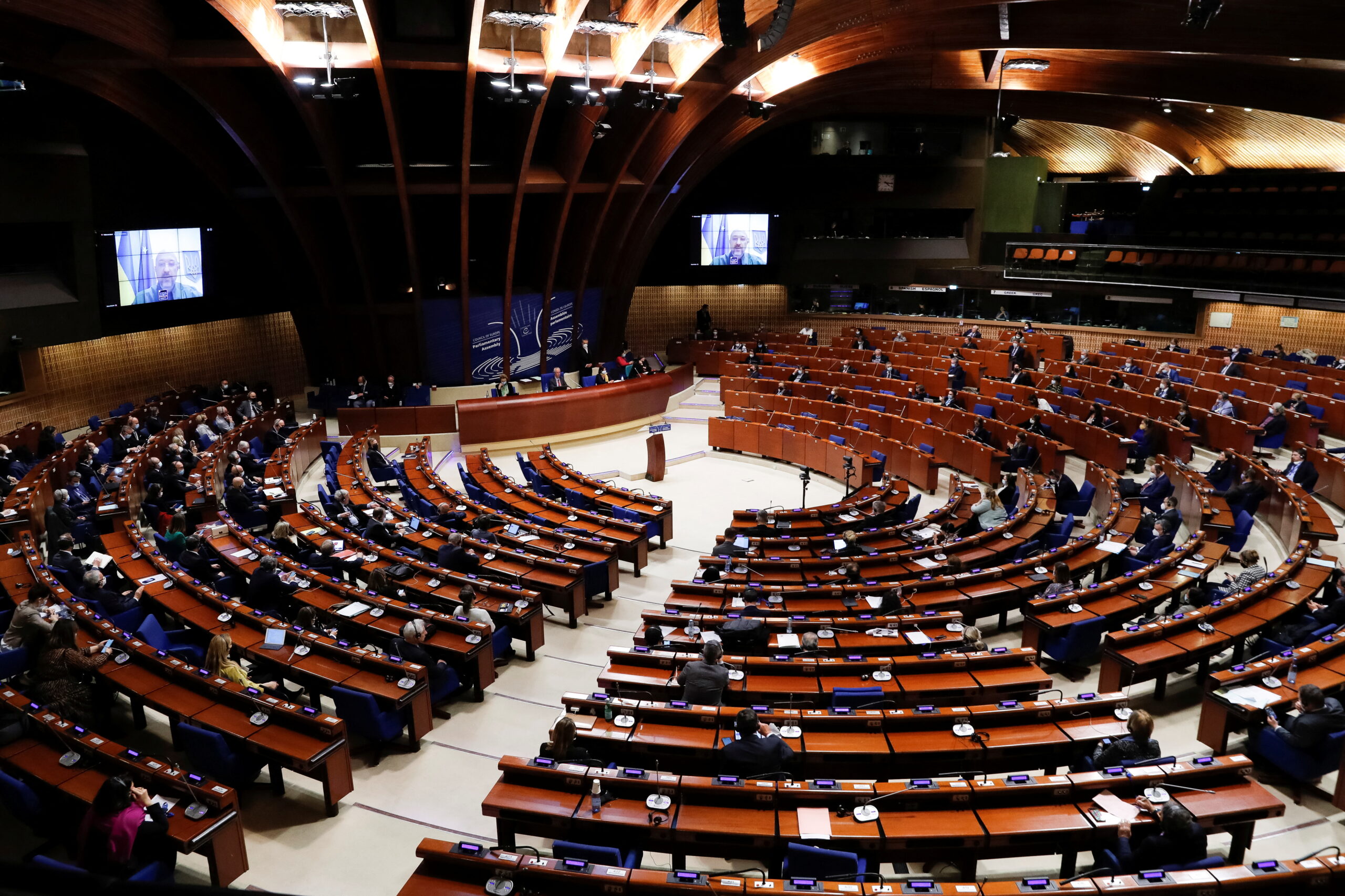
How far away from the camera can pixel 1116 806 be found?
6.98m

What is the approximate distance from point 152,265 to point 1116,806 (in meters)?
25.6

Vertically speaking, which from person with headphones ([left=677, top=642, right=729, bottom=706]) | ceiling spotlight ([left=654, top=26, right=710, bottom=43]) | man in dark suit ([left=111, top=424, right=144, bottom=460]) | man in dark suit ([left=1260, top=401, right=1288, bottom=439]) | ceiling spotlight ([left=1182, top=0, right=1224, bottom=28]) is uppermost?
ceiling spotlight ([left=654, top=26, right=710, bottom=43])

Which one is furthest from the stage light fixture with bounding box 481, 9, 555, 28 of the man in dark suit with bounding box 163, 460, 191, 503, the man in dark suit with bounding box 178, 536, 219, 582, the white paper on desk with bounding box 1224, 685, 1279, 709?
the white paper on desk with bounding box 1224, 685, 1279, 709

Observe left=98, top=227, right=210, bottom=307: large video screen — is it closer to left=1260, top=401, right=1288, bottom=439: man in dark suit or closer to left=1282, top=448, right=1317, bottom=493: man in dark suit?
left=1282, top=448, right=1317, bottom=493: man in dark suit

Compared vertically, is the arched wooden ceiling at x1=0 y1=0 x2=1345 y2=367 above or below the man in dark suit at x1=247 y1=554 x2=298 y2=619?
above

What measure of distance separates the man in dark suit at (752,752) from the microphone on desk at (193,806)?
426cm

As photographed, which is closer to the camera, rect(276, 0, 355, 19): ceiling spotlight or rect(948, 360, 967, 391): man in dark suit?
rect(276, 0, 355, 19): ceiling spotlight

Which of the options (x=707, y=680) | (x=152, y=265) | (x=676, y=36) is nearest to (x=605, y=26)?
(x=676, y=36)

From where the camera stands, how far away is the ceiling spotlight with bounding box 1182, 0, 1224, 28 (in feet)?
38.9

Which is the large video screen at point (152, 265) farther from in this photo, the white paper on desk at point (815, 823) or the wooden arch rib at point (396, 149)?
the white paper on desk at point (815, 823)

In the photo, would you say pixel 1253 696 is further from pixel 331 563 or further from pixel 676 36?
pixel 676 36

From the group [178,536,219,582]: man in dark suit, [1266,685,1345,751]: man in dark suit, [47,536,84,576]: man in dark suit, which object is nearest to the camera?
[1266,685,1345,751]: man in dark suit

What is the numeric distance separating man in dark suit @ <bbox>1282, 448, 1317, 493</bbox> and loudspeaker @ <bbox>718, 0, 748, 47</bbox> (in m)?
12.2

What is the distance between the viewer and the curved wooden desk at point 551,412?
22.3 meters
